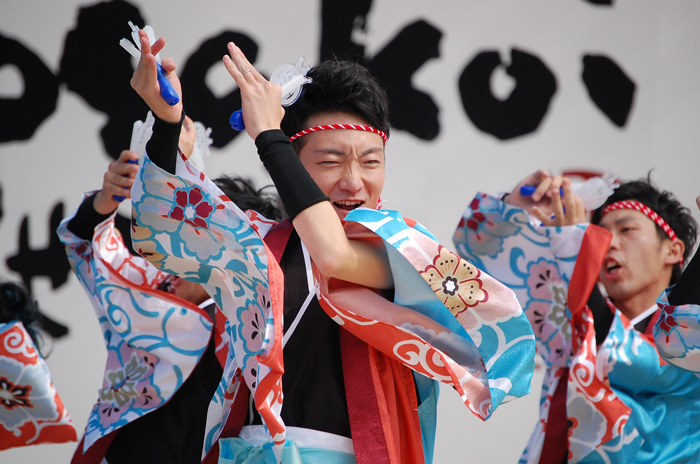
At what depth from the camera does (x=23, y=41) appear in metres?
2.44

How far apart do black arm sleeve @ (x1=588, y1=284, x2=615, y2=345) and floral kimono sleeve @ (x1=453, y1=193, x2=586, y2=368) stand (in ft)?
0.25

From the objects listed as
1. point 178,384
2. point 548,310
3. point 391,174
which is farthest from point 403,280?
point 391,174

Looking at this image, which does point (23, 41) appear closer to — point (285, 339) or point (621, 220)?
point (285, 339)

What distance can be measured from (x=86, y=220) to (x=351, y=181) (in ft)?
2.87

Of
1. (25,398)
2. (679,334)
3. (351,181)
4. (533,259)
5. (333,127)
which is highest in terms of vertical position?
(333,127)

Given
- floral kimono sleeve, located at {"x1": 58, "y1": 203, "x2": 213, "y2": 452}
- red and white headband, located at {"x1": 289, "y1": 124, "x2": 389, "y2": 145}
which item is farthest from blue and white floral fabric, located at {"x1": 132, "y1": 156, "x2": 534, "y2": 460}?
floral kimono sleeve, located at {"x1": 58, "y1": 203, "x2": 213, "y2": 452}

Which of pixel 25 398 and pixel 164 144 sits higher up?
pixel 164 144

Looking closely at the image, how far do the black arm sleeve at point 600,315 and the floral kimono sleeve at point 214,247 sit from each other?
1127 mm

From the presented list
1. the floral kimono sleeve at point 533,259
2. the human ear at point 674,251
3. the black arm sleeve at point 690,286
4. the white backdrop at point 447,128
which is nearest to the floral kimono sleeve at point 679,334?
the black arm sleeve at point 690,286

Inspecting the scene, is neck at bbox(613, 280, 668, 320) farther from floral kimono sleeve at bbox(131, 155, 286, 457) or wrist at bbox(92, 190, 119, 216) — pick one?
wrist at bbox(92, 190, 119, 216)

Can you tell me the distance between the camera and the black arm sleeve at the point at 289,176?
1.12 metres

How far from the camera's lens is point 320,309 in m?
1.29

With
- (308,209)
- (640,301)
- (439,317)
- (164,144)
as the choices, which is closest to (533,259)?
(640,301)

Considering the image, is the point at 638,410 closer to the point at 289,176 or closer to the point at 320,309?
the point at 320,309
